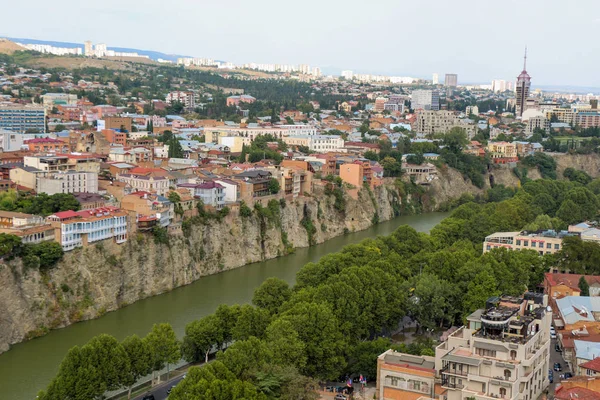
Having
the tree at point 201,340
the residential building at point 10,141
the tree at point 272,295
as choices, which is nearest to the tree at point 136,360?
the tree at point 201,340

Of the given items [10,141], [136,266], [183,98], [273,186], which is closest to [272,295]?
[136,266]

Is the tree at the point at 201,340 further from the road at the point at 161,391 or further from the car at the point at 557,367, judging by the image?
the car at the point at 557,367

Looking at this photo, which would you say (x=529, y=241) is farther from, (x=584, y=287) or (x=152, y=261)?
(x=152, y=261)

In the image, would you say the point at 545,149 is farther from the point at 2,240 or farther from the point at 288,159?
the point at 2,240

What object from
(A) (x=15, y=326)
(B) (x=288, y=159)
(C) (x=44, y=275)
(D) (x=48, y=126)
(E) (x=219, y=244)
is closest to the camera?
(A) (x=15, y=326)

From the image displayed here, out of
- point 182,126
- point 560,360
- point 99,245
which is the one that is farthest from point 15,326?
point 182,126

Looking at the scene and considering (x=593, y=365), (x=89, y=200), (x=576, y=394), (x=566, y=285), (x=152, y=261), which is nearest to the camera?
(x=576, y=394)
